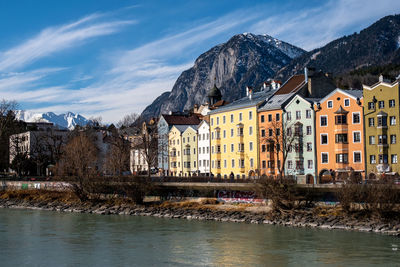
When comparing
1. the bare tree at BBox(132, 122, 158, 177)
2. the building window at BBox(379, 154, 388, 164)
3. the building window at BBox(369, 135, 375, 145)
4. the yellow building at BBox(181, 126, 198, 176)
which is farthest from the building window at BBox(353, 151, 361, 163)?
the bare tree at BBox(132, 122, 158, 177)

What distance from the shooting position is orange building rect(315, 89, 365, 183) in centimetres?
6662

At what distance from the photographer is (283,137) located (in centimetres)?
6931

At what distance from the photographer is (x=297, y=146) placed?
238 feet

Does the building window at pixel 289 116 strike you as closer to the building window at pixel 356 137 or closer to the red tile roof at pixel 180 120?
the building window at pixel 356 137

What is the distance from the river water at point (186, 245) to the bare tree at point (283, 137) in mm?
24532

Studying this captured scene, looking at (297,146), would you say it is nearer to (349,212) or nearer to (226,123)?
(226,123)

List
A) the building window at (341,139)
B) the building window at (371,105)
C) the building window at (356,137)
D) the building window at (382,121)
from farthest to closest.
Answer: the building window at (341,139) → the building window at (356,137) → the building window at (371,105) → the building window at (382,121)

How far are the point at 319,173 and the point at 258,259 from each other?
40498mm

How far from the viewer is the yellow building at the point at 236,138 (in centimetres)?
8012

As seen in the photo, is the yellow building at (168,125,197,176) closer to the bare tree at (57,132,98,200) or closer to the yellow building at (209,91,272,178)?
the yellow building at (209,91,272,178)

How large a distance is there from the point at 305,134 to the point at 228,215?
80.5 feet

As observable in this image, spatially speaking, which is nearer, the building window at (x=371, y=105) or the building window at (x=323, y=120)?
the building window at (x=371, y=105)

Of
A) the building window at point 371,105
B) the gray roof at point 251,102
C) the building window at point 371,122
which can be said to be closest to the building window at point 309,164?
the building window at point 371,122

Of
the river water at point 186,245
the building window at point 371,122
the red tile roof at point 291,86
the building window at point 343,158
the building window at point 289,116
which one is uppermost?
the red tile roof at point 291,86
